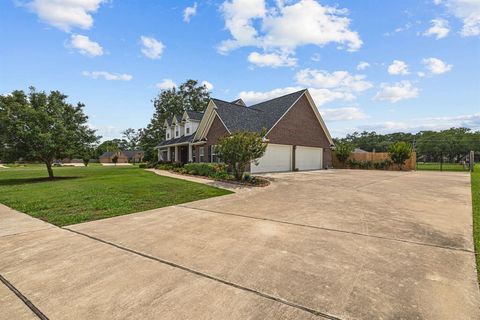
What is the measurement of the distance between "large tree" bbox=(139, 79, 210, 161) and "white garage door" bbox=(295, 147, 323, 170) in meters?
20.0

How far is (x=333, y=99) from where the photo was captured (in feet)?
79.5

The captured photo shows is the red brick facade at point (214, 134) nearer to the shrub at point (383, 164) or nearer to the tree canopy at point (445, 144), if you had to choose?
the shrub at point (383, 164)

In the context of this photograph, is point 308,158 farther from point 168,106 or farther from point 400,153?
point 168,106

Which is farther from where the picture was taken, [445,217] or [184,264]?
[445,217]

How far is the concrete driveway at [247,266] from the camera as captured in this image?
243cm

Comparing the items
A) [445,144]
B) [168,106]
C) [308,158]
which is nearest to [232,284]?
[308,158]

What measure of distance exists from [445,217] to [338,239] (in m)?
3.67

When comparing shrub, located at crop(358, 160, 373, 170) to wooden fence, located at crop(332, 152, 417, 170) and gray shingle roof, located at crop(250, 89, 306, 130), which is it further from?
gray shingle roof, located at crop(250, 89, 306, 130)

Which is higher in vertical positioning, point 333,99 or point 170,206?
point 333,99

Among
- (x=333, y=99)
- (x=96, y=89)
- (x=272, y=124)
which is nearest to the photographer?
(x=96, y=89)

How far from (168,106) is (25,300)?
37172 mm

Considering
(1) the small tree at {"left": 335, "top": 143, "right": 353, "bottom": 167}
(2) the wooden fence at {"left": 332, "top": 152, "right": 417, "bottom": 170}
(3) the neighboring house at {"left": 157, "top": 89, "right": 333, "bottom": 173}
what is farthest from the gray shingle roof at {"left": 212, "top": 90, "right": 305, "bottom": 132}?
(2) the wooden fence at {"left": 332, "top": 152, "right": 417, "bottom": 170}

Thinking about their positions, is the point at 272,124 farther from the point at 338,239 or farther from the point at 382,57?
the point at 338,239

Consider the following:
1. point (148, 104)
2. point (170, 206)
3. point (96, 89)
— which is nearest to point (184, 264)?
point (170, 206)
